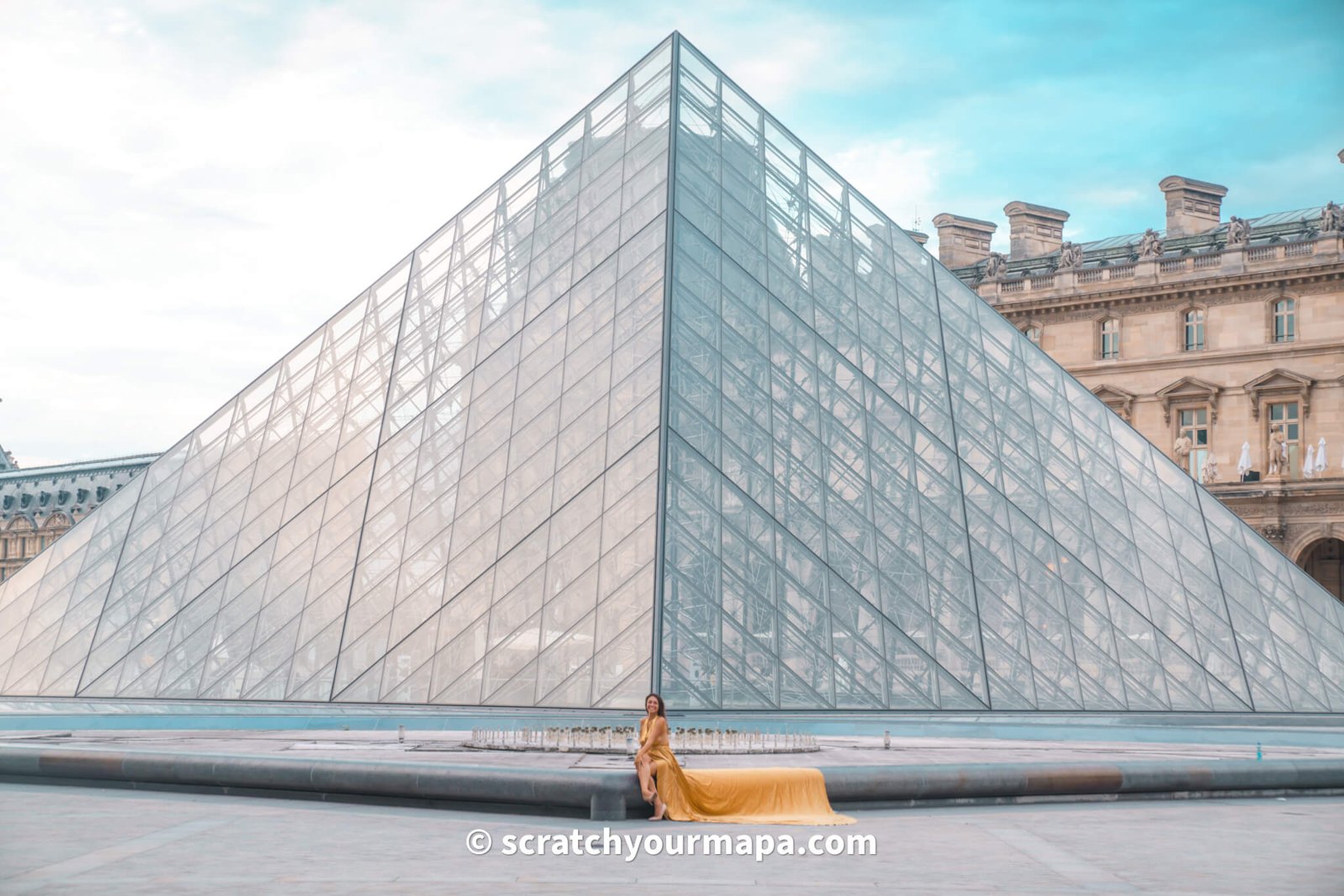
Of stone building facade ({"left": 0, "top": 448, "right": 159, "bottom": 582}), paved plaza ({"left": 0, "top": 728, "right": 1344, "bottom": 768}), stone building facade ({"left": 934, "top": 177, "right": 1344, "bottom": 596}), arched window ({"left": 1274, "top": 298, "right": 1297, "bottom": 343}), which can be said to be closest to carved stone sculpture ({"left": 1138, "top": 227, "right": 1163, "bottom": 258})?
stone building facade ({"left": 934, "top": 177, "right": 1344, "bottom": 596})

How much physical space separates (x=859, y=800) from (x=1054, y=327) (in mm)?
43411

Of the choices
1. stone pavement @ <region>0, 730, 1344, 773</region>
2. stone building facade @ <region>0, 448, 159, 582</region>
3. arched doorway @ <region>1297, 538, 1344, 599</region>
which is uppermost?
stone building facade @ <region>0, 448, 159, 582</region>

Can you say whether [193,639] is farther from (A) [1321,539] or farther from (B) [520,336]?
(A) [1321,539]

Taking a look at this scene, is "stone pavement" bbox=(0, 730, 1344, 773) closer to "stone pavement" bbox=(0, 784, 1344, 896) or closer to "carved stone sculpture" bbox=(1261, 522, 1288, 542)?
"stone pavement" bbox=(0, 784, 1344, 896)

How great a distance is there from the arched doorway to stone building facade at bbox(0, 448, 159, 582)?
56267 millimetres

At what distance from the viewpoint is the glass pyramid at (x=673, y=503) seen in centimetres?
1891

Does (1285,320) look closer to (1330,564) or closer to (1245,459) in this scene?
(1245,459)

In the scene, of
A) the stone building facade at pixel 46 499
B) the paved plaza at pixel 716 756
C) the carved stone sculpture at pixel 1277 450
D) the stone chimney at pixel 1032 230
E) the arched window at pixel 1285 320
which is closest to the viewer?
the paved plaza at pixel 716 756

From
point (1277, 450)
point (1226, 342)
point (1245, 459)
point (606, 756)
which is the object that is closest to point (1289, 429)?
point (1277, 450)

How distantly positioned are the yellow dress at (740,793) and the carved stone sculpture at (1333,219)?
134 ft

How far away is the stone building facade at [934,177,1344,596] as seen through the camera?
46.6m

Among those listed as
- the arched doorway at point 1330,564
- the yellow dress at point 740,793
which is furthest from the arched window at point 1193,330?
the yellow dress at point 740,793

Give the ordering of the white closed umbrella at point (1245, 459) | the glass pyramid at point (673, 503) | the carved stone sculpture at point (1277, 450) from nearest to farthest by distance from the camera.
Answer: the glass pyramid at point (673, 503) < the carved stone sculpture at point (1277, 450) < the white closed umbrella at point (1245, 459)

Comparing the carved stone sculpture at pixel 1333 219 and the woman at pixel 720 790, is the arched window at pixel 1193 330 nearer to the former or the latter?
the carved stone sculpture at pixel 1333 219
